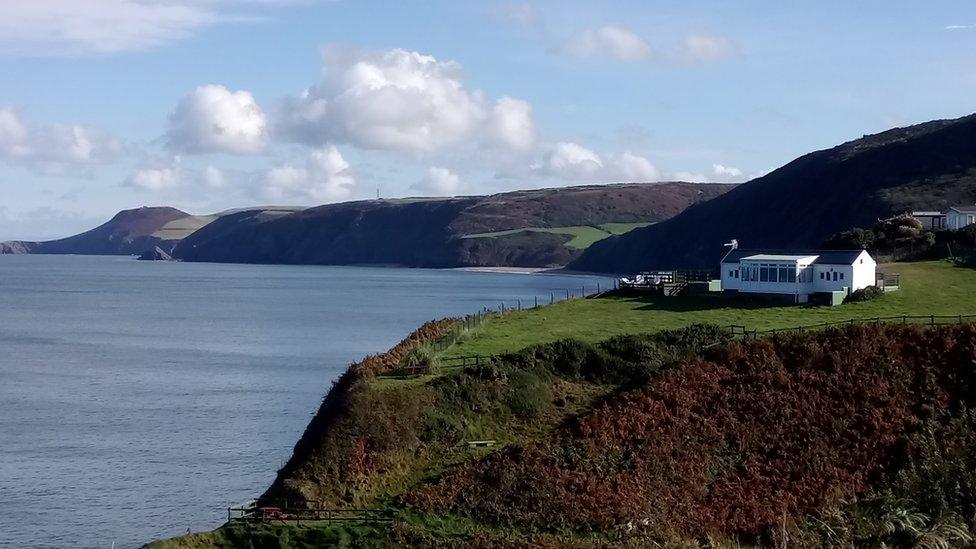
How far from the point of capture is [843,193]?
165m

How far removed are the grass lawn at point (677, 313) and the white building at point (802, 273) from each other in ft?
5.09

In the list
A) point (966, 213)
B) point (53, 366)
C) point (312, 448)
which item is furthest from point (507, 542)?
point (966, 213)

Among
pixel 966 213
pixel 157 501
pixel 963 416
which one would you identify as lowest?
pixel 157 501

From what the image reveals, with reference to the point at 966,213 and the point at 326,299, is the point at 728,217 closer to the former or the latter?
the point at 326,299

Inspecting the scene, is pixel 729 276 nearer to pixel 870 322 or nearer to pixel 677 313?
pixel 677 313

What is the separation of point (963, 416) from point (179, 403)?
38798 millimetres

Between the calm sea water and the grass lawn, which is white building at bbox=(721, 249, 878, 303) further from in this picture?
the calm sea water

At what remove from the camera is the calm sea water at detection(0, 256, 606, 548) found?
1571 inches

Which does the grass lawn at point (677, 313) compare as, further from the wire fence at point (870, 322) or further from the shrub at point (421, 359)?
the wire fence at point (870, 322)

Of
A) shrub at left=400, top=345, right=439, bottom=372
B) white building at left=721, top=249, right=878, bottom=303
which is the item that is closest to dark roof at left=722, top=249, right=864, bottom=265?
white building at left=721, top=249, right=878, bottom=303

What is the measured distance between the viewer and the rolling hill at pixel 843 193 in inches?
5846

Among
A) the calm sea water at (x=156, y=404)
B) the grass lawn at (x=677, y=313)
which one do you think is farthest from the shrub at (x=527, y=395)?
the calm sea water at (x=156, y=404)

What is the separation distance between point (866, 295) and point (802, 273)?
3209 millimetres

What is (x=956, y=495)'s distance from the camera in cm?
3297
